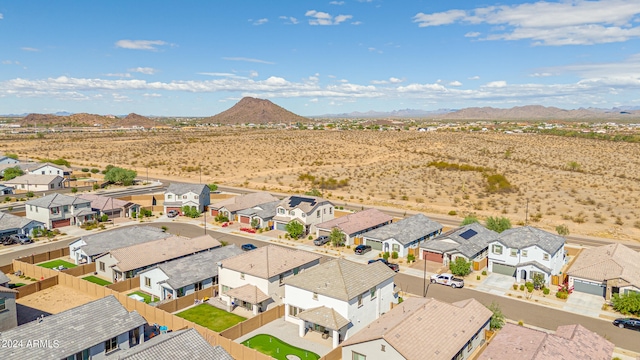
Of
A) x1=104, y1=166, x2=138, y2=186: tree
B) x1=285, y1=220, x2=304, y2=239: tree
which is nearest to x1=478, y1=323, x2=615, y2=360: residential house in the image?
x1=285, y1=220, x2=304, y2=239: tree

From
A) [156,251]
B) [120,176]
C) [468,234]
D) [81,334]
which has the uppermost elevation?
[120,176]

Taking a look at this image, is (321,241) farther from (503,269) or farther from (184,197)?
(184,197)

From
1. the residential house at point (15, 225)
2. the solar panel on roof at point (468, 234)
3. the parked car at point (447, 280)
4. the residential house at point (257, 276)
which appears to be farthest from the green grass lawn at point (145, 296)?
the solar panel on roof at point (468, 234)

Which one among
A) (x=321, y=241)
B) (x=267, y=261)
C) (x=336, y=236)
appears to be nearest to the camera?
(x=267, y=261)

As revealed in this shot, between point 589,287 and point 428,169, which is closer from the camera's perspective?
point 589,287

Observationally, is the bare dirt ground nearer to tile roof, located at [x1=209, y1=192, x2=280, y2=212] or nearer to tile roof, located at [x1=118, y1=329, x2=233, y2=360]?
tile roof, located at [x1=209, y1=192, x2=280, y2=212]

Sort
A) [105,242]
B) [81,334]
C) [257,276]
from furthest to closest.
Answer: [105,242] → [257,276] → [81,334]

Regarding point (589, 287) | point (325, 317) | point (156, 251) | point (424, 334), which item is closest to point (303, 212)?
point (156, 251)
